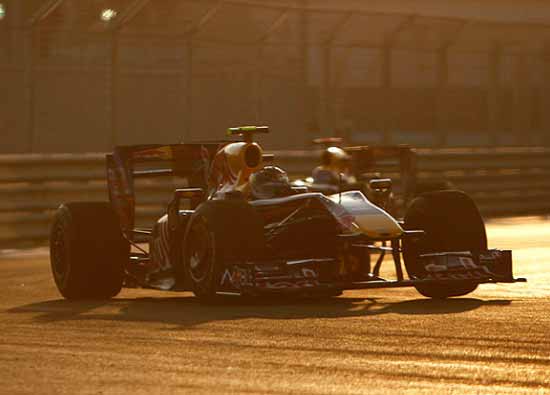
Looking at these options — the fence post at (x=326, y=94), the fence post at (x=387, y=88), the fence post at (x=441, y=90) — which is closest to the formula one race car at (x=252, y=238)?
the fence post at (x=326, y=94)

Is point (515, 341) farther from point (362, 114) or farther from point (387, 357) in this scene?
point (362, 114)

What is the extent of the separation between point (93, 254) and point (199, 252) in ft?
3.42

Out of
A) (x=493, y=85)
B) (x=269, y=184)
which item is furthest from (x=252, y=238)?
(x=493, y=85)

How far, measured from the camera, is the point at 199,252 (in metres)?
10.7

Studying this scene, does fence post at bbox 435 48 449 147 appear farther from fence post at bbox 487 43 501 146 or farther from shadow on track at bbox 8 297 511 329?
shadow on track at bbox 8 297 511 329

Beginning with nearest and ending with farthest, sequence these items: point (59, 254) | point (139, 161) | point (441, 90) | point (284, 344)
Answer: point (284, 344), point (59, 254), point (139, 161), point (441, 90)

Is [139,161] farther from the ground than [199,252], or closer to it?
farther from the ground

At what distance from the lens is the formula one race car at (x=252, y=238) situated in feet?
34.0

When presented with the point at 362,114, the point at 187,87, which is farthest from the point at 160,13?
the point at 362,114

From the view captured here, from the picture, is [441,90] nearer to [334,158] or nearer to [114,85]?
[114,85]

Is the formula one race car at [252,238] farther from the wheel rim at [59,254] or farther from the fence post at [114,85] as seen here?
the fence post at [114,85]

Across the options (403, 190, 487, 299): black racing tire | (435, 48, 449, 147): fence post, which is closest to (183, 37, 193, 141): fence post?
(435, 48, 449, 147): fence post

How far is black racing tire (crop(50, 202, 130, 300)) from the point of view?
11438 millimetres

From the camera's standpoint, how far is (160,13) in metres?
19.4
